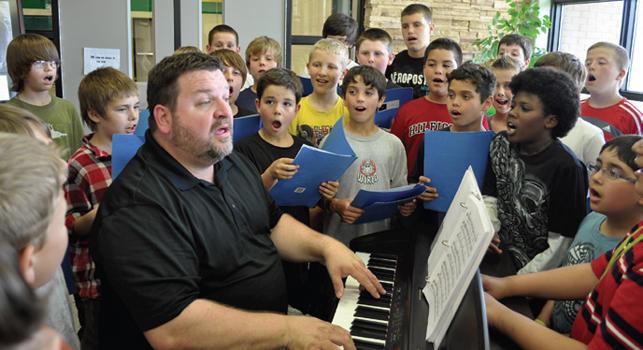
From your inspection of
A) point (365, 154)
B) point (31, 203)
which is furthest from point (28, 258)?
point (365, 154)

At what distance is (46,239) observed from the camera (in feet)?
2.77

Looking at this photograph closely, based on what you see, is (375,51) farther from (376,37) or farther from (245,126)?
(245,126)

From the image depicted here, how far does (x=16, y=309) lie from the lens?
0.48 metres

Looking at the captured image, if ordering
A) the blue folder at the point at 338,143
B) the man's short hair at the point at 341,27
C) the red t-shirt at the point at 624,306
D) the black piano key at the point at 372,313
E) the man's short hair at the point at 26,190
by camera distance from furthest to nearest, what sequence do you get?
the man's short hair at the point at 341,27 → the blue folder at the point at 338,143 → the black piano key at the point at 372,313 → the red t-shirt at the point at 624,306 → the man's short hair at the point at 26,190

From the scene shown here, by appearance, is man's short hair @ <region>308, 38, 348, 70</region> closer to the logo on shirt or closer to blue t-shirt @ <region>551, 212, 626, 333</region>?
the logo on shirt

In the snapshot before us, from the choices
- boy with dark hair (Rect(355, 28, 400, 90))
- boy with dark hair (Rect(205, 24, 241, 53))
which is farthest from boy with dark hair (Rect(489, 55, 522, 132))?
boy with dark hair (Rect(205, 24, 241, 53))

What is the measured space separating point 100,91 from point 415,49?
2.21 meters

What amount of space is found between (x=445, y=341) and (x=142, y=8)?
15.7 feet

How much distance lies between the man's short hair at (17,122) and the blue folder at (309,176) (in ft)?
3.08

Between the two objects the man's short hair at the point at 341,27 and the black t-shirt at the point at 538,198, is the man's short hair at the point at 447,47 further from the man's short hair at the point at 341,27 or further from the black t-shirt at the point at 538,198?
the black t-shirt at the point at 538,198

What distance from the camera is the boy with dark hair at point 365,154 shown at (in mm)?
2549

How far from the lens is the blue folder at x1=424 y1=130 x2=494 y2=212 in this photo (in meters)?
2.13

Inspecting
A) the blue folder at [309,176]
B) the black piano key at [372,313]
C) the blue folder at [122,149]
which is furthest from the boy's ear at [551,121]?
the blue folder at [122,149]

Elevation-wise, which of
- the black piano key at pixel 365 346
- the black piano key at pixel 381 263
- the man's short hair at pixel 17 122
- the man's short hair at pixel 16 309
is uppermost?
the man's short hair at pixel 17 122
